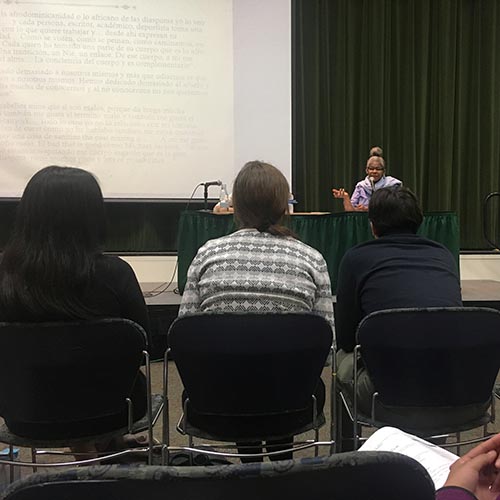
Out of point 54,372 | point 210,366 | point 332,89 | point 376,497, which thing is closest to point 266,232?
point 210,366

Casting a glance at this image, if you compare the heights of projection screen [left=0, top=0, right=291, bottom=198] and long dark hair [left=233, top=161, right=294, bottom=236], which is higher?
projection screen [left=0, top=0, right=291, bottom=198]

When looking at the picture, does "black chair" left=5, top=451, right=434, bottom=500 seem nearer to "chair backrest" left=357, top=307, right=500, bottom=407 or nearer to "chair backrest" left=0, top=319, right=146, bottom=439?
"chair backrest" left=0, top=319, right=146, bottom=439

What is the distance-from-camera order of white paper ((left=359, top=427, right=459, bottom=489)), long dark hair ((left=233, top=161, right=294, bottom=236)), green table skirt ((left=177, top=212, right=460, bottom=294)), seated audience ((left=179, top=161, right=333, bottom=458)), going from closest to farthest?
white paper ((left=359, top=427, right=459, bottom=489)) → seated audience ((left=179, top=161, right=333, bottom=458)) → long dark hair ((left=233, top=161, right=294, bottom=236)) → green table skirt ((left=177, top=212, right=460, bottom=294))

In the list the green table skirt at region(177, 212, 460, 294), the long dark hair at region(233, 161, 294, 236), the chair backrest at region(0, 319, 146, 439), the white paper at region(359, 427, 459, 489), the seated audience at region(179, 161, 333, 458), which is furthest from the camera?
the green table skirt at region(177, 212, 460, 294)

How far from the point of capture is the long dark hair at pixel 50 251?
147cm

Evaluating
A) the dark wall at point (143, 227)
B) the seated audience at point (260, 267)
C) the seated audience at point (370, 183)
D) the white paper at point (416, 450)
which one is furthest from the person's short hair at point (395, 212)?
the dark wall at point (143, 227)

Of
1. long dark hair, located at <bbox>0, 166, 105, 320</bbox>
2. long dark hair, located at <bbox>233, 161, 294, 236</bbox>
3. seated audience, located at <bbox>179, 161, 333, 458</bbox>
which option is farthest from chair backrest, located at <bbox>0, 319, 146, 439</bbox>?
long dark hair, located at <bbox>233, 161, 294, 236</bbox>

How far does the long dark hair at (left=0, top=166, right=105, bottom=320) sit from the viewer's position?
1472mm

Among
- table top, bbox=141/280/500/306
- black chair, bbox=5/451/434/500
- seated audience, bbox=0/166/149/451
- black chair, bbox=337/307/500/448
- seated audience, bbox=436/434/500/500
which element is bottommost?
table top, bbox=141/280/500/306

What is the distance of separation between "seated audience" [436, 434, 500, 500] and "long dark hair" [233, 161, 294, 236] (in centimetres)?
112

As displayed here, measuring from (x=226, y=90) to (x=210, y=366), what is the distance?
12.8 ft

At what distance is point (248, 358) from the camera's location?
142 cm

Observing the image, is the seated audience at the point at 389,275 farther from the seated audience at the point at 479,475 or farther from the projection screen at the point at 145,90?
the projection screen at the point at 145,90

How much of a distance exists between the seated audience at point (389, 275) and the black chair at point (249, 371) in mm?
306
